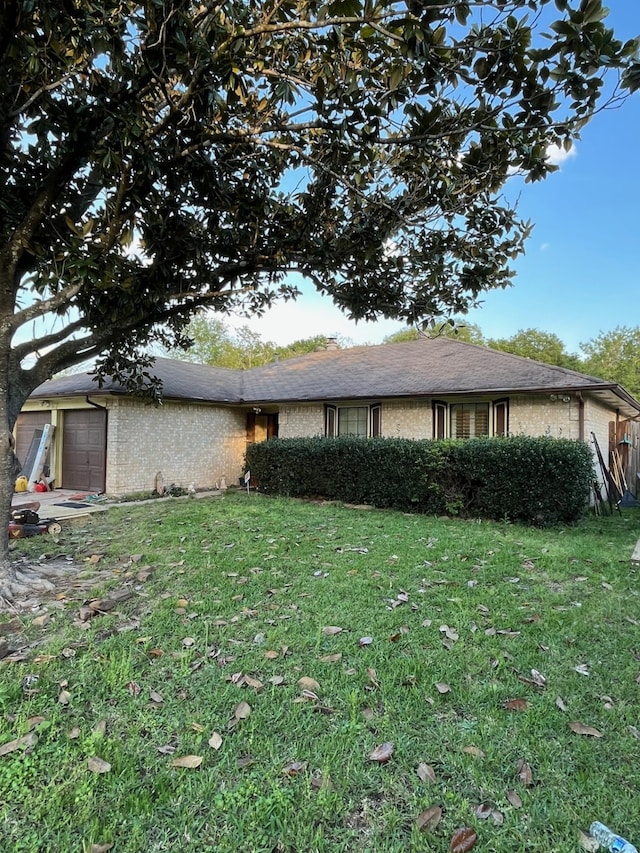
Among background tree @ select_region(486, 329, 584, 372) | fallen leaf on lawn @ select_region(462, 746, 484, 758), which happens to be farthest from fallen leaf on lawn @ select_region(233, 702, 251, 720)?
background tree @ select_region(486, 329, 584, 372)

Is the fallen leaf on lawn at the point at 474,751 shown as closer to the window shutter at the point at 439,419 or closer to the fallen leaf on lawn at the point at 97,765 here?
the fallen leaf on lawn at the point at 97,765

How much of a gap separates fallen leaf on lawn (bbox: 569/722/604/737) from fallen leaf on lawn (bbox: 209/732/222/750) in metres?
1.96

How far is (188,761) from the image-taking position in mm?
2258

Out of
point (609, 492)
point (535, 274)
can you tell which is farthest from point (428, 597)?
point (535, 274)

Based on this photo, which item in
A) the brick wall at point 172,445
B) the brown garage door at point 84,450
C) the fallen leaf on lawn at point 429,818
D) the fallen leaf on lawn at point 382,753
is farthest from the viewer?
the brown garage door at point 84,450

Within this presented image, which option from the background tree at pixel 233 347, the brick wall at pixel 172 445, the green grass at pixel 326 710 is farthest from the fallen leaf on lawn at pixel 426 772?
the background tree at pixel 233 347

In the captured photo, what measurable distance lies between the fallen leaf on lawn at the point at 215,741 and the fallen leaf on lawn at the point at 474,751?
1290 millimetres

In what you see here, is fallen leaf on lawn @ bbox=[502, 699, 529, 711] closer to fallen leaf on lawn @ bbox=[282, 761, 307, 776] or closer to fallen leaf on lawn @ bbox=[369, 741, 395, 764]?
fallen leaf on lawn @ bbox=[369, 741, 395, 764]

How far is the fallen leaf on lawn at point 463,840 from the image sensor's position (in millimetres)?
1794

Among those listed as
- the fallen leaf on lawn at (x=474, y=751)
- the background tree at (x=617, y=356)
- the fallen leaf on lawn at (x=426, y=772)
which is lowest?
the fallen leaf on lawn at (x=426, y=772)

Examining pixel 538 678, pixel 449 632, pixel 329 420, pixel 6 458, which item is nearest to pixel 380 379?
pixel 329 420

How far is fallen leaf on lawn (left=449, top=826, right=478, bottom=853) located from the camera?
1.79m

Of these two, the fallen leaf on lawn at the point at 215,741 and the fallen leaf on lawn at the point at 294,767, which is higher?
the fallen leaf on lawn at the point at 215,741

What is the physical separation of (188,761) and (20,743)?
0.93m
